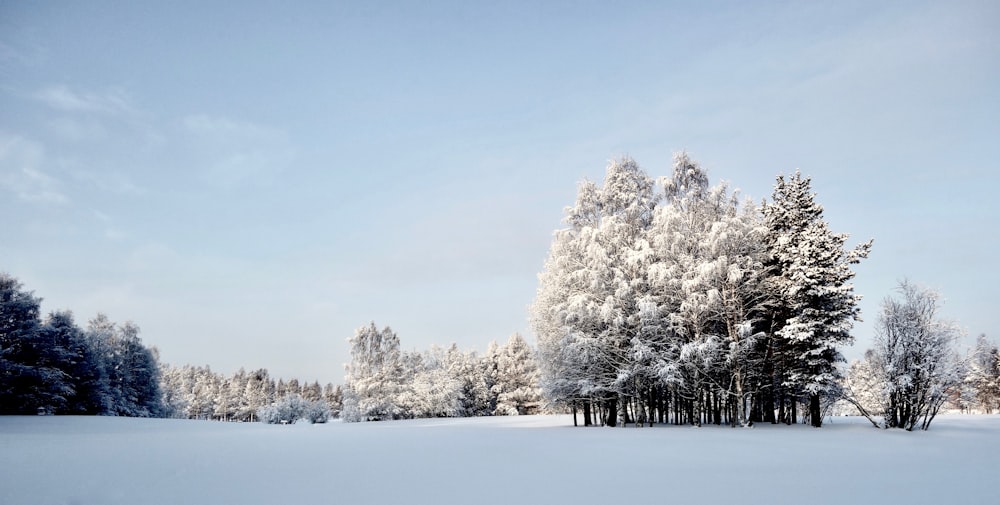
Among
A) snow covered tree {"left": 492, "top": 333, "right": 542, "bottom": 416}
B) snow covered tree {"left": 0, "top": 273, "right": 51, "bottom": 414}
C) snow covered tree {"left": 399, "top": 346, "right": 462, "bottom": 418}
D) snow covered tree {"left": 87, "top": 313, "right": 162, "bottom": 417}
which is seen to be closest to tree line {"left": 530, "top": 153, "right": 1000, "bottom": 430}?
snow covered tree {"left": 0, "top": 273, "right": 51, "bottom": 414}

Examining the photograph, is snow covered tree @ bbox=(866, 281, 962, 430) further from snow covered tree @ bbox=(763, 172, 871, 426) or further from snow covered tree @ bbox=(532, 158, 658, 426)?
snow covered tree @ bbox=(532, 158, 658, 426)

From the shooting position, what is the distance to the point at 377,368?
181ft

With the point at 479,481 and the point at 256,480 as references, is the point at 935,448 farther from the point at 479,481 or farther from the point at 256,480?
the point at 256,480

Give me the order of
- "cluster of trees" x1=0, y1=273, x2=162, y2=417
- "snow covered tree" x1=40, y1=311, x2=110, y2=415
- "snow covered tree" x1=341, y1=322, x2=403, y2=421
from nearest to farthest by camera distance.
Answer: "cluster of trees" x1=0, y1=273, x2=162, y2=417 → "snow covered tree" x1=40, y1=311, x2=110, y2=415 → "snow covered tree" x1=341, y1=322, x2=403, y2=421

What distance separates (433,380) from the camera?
191ft

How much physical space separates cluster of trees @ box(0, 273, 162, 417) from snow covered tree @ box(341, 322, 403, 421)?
736 inches

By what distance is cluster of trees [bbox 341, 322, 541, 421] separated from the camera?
53.8 m

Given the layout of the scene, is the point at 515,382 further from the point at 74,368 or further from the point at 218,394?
the point at 218,394

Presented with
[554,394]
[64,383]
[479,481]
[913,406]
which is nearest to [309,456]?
[479,481]

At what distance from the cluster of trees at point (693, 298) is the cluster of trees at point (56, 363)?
29.4m

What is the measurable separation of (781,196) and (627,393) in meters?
14.4

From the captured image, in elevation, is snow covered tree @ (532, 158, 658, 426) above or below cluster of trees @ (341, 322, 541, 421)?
above

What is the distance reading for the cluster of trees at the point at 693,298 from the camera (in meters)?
24.1

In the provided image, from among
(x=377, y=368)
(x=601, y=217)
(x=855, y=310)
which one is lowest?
(x=377, y=368)
